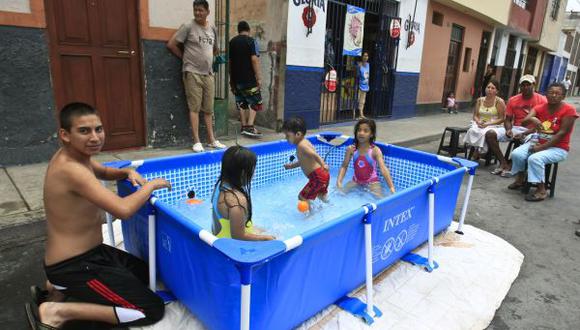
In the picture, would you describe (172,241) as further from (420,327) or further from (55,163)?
(420,327)

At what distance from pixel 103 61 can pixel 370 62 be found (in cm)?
768

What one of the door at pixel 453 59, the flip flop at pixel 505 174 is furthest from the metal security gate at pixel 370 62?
the door at pixel 453 59

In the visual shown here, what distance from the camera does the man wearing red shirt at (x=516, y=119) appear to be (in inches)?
242

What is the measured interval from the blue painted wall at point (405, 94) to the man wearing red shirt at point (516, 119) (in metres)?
4.67

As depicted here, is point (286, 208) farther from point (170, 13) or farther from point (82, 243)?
point (170, 13)

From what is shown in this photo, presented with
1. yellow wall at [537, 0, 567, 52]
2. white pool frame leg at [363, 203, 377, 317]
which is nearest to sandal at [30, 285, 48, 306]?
white pool frame leg at [363, 203, 377, 317]

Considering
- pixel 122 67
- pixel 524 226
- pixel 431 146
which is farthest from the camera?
pixel 431 146

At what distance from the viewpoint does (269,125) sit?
26.3 ft

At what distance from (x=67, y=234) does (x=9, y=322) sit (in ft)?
2.42

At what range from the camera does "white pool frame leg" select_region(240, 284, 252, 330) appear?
179 cm

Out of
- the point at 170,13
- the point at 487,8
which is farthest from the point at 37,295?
the point at 487,8

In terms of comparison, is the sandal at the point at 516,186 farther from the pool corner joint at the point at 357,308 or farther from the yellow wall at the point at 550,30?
the yellow wall at the point at 550,30

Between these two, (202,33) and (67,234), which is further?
(202,33)

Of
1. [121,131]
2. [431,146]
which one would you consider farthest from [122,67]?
[431,146]
